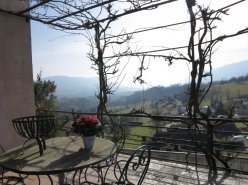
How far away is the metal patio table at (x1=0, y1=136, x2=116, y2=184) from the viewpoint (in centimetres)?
206

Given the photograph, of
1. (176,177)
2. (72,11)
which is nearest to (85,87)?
(72,11)

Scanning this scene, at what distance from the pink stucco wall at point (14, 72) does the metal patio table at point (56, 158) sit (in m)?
1.64

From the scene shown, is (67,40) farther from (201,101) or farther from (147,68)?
(201,101)

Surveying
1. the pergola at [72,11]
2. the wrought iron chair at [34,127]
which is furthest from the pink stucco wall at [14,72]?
the wrought iron chair at [34,127]

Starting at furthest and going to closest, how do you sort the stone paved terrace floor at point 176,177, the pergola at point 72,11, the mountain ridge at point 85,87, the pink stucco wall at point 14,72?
the mountain ridge at point 85,87 < the pink stucco wall at point 14,72 < the pergola at point 72,11 < the stone paved terrace floor at point 176,177

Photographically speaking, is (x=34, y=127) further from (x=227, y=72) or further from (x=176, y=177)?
(x=227, y=72)

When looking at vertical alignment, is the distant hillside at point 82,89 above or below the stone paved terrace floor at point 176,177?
above

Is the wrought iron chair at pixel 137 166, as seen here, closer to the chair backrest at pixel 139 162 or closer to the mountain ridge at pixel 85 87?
the chair backrest at pixel 139 162

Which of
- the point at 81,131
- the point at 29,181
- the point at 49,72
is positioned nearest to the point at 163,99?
the point at 29,181

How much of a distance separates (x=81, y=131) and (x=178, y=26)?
84.9 inches

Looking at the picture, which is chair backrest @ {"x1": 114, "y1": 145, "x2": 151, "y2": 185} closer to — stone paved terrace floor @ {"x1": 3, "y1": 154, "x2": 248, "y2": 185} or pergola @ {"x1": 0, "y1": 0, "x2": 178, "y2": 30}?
stone paved terrace floor @ {"x1": 3, "y1": 154, "x2": 248, "y2": 185}

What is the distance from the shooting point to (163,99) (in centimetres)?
529

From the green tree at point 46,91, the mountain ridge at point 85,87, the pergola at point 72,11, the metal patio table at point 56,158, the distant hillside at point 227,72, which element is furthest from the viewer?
the green tree at point 46,91

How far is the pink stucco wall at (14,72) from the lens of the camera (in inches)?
167
